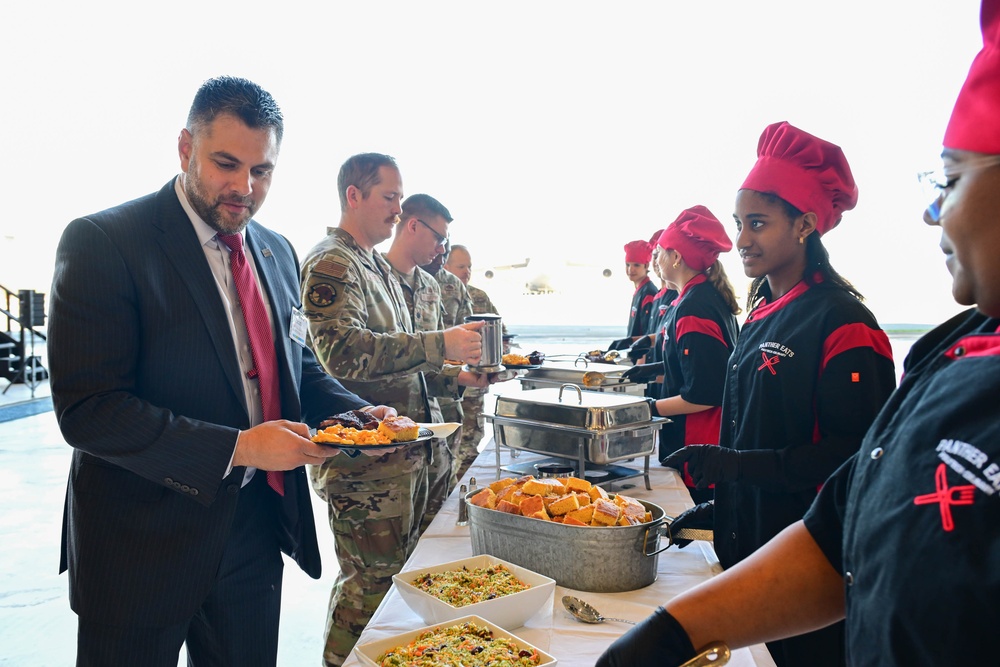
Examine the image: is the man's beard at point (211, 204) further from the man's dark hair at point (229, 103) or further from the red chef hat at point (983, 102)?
the red chef hat at point (983, 102)

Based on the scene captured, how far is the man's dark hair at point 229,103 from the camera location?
127 centimetres

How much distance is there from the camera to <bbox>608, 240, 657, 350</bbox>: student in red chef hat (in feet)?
17.9

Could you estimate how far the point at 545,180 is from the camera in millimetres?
12266

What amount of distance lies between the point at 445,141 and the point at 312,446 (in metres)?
10.3

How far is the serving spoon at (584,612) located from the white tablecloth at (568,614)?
10 millimetres

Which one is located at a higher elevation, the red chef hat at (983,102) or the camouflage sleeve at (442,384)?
the red chef hat at (983,102)

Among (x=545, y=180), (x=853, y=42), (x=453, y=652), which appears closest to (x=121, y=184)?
(x=545, y=180)


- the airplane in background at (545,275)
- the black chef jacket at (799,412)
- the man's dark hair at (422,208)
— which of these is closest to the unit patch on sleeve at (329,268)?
the man's dark hair at (422,208)

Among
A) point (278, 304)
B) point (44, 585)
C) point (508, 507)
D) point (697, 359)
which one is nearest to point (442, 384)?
point (697, 359)

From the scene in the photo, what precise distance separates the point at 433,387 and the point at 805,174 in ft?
5.21

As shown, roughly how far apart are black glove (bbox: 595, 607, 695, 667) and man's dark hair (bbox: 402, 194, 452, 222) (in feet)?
6.92

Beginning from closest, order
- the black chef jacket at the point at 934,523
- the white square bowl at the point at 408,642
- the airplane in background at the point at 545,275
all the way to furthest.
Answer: the black chef jacket at the point at 934,523
the white square bowl at the point at 408,642
the airplane in background at the point at 545,275

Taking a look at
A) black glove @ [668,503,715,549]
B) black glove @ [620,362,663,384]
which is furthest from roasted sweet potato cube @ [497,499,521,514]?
black glove @ [620,362,663,384]

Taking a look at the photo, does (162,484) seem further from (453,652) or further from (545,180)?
(545,180)
